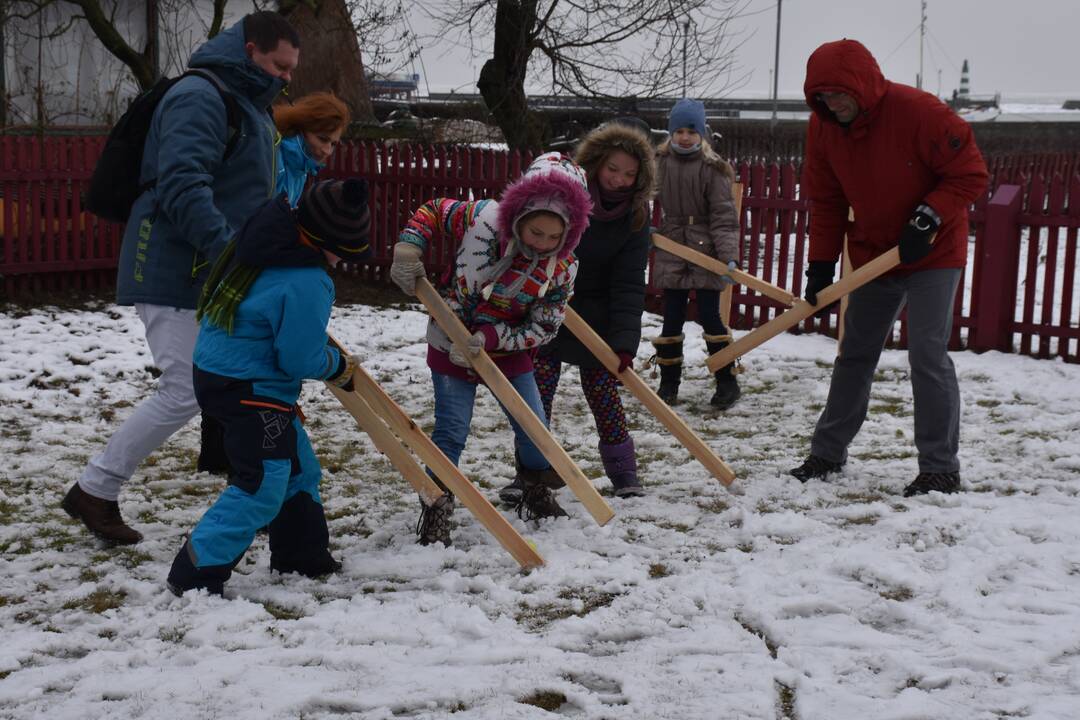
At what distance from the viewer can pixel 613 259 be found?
15.8 ft

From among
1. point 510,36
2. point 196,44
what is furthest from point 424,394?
point 196,44

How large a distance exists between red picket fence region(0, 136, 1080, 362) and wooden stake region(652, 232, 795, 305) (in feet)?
4.04

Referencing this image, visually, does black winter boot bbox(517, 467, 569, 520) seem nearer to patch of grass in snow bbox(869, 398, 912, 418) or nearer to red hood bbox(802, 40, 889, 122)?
red hood bbox(802, 40, 889, 122)

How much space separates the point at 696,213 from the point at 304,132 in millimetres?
2812

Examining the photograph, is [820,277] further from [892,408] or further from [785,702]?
[785,702]

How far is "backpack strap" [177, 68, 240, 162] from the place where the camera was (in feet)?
13.6

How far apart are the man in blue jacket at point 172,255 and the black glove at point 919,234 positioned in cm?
250

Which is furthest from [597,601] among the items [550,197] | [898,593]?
[550,197]

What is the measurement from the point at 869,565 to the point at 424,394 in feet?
12.0

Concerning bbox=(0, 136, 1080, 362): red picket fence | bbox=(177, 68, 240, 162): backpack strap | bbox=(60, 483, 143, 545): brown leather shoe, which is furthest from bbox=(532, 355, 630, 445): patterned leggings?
bbox=(0, 136, 1080, 362): red picket fence

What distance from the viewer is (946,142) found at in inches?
183

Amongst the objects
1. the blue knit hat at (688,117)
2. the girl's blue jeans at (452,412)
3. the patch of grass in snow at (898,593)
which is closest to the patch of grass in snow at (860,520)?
the patch of grass in snow at (898,593)

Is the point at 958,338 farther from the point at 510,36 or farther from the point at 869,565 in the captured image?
the point at 510,36

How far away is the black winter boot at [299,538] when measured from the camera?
3.84 metres
